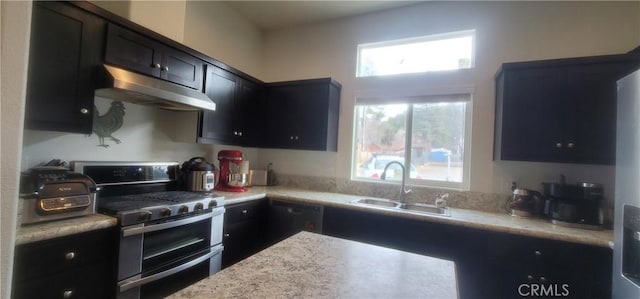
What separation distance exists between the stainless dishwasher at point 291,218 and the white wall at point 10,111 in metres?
1.83

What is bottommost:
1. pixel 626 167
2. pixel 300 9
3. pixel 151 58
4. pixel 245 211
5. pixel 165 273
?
pixel 165 273

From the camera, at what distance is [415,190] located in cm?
261

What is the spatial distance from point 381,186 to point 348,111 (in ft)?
2.99

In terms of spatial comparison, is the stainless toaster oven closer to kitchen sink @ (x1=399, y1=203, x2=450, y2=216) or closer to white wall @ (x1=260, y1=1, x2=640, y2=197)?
white wall @ (x1=260, y1=1, x2=640, y2=197)

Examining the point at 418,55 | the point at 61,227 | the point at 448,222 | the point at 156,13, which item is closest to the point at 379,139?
the point at 418,55

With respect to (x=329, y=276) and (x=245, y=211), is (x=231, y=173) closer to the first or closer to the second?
(x=245, y=211)

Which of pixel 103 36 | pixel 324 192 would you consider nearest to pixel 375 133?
pixel 324 192

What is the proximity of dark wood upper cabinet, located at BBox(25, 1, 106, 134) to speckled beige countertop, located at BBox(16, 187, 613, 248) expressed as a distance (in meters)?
0.56

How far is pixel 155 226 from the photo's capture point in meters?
1.60

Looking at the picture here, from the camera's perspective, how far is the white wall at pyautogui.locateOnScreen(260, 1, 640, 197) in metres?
2.10

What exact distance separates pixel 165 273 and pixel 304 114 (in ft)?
6.08

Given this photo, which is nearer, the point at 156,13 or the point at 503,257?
the point at 503,257

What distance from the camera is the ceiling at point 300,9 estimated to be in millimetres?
2766

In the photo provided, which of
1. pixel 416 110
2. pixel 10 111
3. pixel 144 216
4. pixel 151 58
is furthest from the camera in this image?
pixel 416 110
